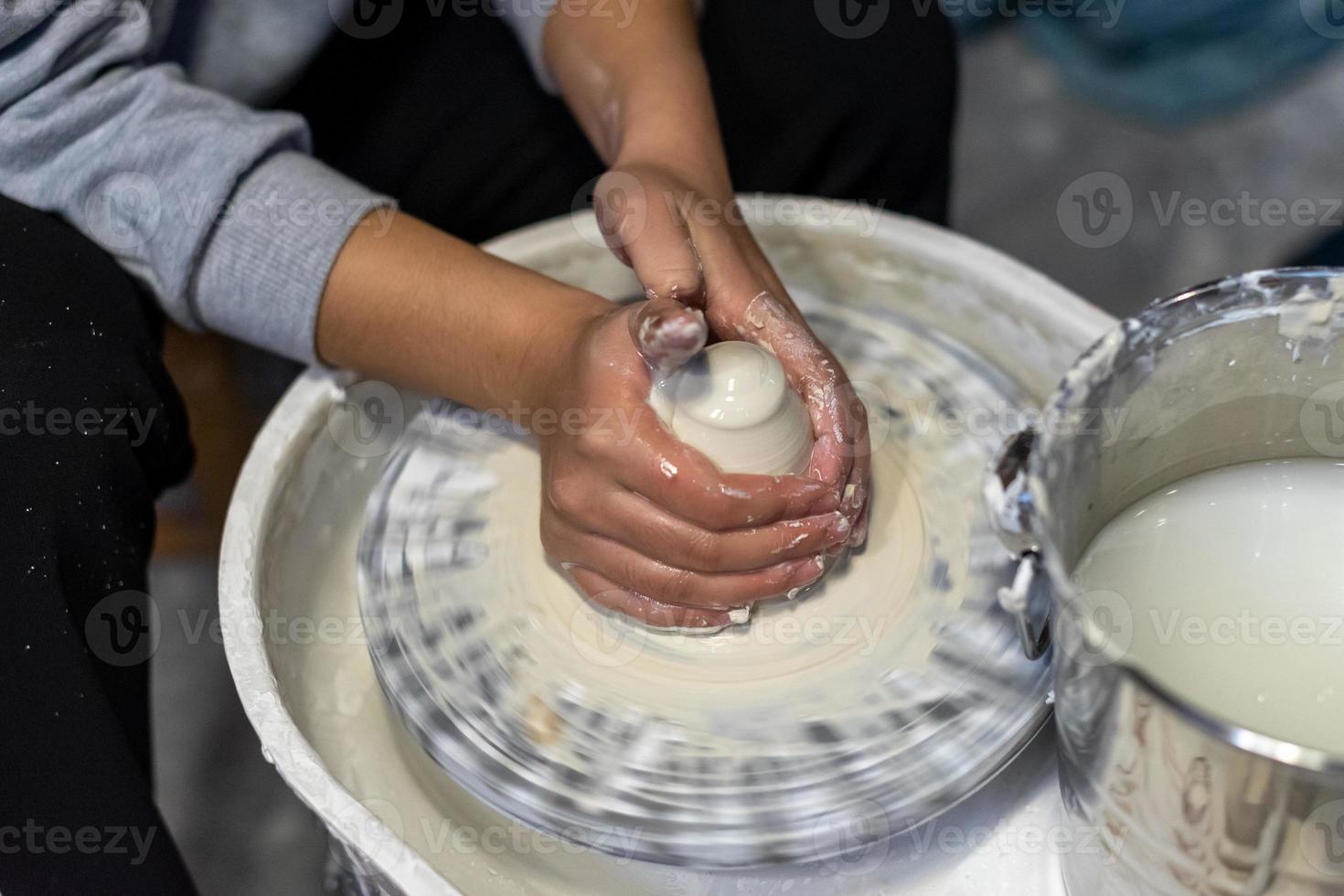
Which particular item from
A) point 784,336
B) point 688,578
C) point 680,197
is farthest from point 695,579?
point 680,197

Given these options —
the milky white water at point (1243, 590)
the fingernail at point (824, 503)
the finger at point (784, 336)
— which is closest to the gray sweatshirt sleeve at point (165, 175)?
the finger at point (784, 336)

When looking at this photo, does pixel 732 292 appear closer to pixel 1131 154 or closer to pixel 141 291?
pixel 141 291

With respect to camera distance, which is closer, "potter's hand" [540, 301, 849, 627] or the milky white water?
the milky white water

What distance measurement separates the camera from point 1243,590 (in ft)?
3.26

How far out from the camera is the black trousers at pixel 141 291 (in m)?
0.96

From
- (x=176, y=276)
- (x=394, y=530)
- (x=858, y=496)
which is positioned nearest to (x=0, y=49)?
(x=176, y=276)

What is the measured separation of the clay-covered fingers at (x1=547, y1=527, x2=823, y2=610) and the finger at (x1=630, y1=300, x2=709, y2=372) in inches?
7.3

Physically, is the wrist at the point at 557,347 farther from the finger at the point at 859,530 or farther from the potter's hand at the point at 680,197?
the finger at the point at 859,530

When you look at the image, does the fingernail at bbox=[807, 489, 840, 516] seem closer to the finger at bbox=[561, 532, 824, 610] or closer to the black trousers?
the finger at bbox=[561, 532, 824, 610]

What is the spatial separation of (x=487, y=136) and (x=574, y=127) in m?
0.12

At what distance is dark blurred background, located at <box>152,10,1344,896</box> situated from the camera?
2.34m

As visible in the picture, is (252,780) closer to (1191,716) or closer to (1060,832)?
(1060,832)

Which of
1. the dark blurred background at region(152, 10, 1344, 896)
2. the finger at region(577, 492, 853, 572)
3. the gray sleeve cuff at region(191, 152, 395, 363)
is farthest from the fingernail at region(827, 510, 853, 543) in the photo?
the dark blurred background at region(152, 10, 1344, 896)

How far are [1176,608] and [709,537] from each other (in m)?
0.37
